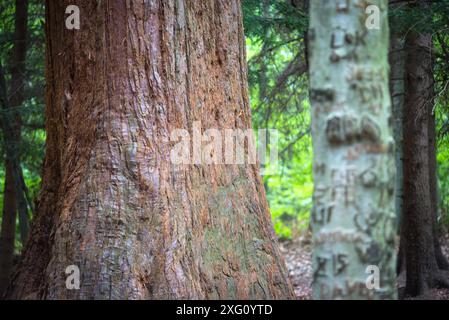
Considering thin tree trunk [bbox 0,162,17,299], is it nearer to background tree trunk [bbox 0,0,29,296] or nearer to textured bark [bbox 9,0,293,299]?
background tree trunk [bbox 0,0,29,296]

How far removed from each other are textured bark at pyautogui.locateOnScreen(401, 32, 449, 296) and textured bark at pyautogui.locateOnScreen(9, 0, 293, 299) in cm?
428

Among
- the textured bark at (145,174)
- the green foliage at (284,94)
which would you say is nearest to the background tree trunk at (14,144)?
the green foliage at (284,94)

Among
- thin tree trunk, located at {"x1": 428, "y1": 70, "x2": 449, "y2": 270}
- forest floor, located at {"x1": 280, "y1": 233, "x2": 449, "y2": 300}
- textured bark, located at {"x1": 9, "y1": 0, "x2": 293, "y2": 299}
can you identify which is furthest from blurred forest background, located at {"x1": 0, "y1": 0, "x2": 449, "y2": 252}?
textured bark, located at {"x1": 9, "y1": 0, "x2": 293, "y2": 299}

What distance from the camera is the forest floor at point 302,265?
29.7ft

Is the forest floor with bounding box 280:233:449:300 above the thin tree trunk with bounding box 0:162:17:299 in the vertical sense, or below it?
below

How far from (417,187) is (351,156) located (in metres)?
6.41

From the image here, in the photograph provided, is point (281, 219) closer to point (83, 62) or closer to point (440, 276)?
point (440, 276)

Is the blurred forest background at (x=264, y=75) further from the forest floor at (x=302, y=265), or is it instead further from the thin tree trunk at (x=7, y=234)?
the forest floor at (x=302, y=265)

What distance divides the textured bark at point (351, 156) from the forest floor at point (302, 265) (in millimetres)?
6281

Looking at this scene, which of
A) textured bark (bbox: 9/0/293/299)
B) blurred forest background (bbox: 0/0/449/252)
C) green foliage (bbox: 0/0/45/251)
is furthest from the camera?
green foliage (bbox: 0/0/45/251)

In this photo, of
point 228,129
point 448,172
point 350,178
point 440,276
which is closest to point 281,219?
point 448,172

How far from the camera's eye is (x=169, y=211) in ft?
15.9

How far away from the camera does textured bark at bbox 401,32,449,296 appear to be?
894 centimetres

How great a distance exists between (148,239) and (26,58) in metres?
7.26
